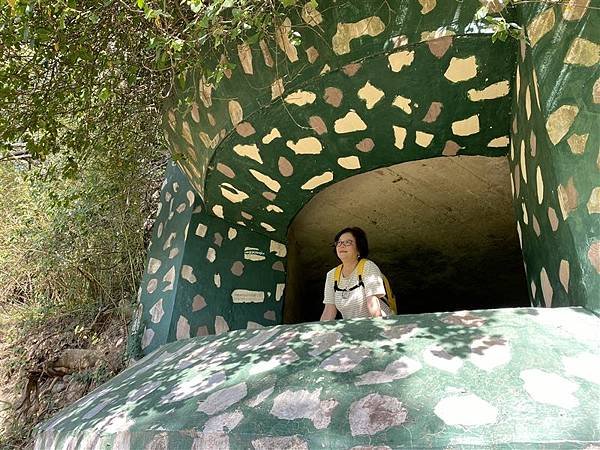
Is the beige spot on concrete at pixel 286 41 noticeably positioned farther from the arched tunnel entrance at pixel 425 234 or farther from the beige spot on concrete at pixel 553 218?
the beige spot on concrete at pixel 553 218

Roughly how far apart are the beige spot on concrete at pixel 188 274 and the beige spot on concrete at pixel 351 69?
2.06m

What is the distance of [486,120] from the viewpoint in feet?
14.2

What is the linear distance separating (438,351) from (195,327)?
267cm

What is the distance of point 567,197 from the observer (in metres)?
3.21

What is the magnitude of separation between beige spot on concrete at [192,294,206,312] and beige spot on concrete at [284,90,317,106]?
1760mm

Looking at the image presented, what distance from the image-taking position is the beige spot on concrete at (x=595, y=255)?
296 centimetres

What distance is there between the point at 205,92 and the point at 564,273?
2.54 m

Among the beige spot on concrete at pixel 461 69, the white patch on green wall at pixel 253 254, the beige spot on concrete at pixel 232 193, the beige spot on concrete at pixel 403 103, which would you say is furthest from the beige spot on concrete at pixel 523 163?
the white patch on green wall at pixel 253 254

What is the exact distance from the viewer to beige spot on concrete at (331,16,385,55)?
393 centimetres

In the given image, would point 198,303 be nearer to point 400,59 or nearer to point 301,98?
point 301,98

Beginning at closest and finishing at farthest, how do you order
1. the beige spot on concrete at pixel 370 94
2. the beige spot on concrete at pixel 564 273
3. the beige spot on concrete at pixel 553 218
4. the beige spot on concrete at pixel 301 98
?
the beige spot on concrete at pixel 564 273 → the beige spot on concrete at pixel 553 218 → the beige spot on concrete at pixel 370 94 → the beige spot on concrete at pixel 301 98

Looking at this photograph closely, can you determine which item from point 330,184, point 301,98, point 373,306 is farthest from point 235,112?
point 373,306

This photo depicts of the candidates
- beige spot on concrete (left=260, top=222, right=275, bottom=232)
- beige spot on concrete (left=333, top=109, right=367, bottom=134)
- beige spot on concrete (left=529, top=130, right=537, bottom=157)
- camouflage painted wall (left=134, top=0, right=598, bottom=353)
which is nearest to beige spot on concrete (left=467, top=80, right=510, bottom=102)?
camouflage painted wall (left=134, top=0, right=598, bottom=353)

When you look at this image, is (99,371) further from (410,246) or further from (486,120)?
(486,120)
